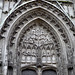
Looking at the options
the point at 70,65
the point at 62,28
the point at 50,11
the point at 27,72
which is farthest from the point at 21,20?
→ the point at 70,65

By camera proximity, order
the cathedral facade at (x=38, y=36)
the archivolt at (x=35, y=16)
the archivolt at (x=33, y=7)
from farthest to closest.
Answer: the archivolt at (x=33, y=7) → the archivolt at (x=35, y=16) → the cathedral facade at (x=38, y=36)

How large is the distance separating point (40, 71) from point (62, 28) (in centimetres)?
312

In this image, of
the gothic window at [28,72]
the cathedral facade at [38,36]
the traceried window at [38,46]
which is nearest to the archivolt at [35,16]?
the cathedral facade at [38,36]

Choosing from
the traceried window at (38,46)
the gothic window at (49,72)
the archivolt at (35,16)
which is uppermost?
the archivolt at (35,16)

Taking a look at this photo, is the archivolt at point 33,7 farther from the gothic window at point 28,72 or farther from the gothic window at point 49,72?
the gothic window at point 28,72

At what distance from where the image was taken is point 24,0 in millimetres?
9781

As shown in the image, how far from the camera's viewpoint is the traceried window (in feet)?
30.1

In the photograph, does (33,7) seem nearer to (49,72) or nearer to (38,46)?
(38,46)

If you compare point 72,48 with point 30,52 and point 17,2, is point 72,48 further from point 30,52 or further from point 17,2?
point 17,2

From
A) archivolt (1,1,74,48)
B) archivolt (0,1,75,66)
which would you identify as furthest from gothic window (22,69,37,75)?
archivolt (1,1,74,48)

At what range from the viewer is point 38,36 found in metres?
9.89

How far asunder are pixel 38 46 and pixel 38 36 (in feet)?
2.57

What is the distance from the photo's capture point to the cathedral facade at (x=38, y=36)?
8297 millimetres

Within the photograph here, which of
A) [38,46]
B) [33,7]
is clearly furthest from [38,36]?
[33,7]
